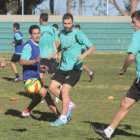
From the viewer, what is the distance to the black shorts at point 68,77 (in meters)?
9.32

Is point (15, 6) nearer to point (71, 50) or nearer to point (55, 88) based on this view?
point (71, 50)

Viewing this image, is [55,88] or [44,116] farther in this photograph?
[44,116]

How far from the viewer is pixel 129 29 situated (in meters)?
37.8

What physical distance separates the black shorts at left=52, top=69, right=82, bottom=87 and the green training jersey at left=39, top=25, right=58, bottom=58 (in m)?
3.81

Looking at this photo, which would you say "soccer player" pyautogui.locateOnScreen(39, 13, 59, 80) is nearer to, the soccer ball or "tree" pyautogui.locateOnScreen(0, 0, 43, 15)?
the soccer ball

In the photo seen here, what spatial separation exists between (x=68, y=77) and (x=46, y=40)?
4.15 meters

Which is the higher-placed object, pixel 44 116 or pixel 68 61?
pixel 68 61

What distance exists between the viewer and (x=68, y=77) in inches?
367

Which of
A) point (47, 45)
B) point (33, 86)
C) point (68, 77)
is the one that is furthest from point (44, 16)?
point (33, 86)

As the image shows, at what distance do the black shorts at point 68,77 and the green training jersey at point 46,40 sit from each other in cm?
381

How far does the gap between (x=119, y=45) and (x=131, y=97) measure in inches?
1205

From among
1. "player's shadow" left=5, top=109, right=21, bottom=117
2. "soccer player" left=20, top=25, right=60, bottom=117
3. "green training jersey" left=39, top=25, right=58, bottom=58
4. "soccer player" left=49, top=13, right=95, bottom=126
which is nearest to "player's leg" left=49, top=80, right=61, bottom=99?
"soccer player" left=49, top=13, right=95, bottom=126

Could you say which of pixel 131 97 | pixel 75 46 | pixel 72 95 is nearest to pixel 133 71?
pixel 72 95

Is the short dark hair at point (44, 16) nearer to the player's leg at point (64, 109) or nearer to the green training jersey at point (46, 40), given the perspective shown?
the green training jersey at point (46, 40)
